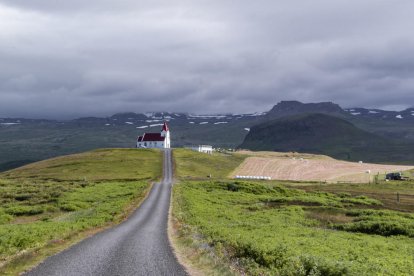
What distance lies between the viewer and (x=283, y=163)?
592ft

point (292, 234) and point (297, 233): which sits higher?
point (292, 234)

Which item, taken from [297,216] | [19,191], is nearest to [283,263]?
[297,216]

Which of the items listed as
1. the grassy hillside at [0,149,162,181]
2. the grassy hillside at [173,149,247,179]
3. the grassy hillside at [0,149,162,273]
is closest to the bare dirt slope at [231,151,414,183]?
the grassy hillside at [173,149,247,179]

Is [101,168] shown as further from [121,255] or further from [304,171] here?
[121,255]

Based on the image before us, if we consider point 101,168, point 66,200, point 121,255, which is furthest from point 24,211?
point 101,168

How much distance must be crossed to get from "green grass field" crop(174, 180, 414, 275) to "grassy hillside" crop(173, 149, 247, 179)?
2925 centimetres

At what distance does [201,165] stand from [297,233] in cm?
11497

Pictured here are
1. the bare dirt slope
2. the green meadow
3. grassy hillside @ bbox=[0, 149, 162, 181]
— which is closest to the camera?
the green meadow

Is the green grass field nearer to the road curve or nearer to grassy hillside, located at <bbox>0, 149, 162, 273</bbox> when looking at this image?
the road curve

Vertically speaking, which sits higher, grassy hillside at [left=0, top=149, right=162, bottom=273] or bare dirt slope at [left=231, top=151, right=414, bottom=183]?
grassy hillside at [left=0, top=149, right=162, bottom=273]

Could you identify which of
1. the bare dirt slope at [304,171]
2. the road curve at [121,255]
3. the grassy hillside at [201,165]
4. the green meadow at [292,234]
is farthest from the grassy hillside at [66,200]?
the bare dirt slope at [304,171]

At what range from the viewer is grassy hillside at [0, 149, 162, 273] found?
3180 centimetres

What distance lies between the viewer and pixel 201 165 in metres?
155

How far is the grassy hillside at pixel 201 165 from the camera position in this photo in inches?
5444
